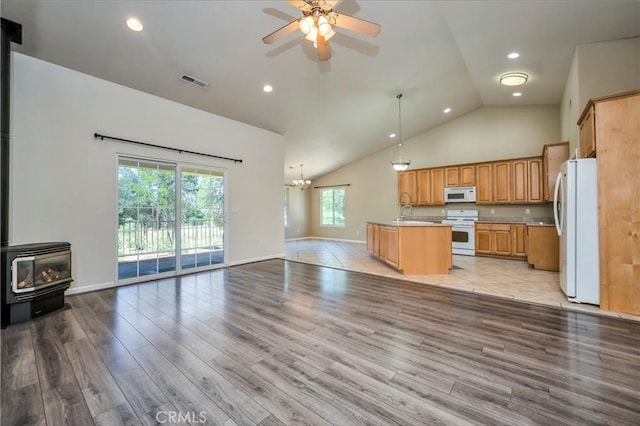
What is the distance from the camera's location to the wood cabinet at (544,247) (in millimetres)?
5086

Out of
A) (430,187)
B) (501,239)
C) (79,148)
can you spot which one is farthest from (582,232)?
(79,148)

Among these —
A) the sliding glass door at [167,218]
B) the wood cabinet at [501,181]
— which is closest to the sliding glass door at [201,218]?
the sliding glass door at [167,218]

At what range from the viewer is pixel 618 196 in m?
3.01

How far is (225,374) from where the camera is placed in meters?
1.91

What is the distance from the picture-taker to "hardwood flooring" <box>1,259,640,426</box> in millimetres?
1547

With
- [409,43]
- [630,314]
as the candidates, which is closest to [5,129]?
[409,43]

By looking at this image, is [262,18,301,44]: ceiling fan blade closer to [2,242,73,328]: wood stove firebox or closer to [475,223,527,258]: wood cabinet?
[2,242,73,328]: wood stove firebox

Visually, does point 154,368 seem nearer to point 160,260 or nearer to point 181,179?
point 160,260

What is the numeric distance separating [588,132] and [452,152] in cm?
432

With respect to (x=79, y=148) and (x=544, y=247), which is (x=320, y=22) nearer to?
(x=79, y=148)

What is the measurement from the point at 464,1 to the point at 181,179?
5.06m

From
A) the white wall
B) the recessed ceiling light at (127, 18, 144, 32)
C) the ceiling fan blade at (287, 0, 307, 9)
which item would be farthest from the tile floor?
the recessed ceiling light at (127, 18, 144, 32)

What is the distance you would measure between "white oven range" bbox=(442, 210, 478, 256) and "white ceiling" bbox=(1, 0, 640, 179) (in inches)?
114

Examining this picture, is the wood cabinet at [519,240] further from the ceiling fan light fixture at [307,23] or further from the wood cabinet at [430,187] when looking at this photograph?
the ceiling fan light fixture at [307,23]
